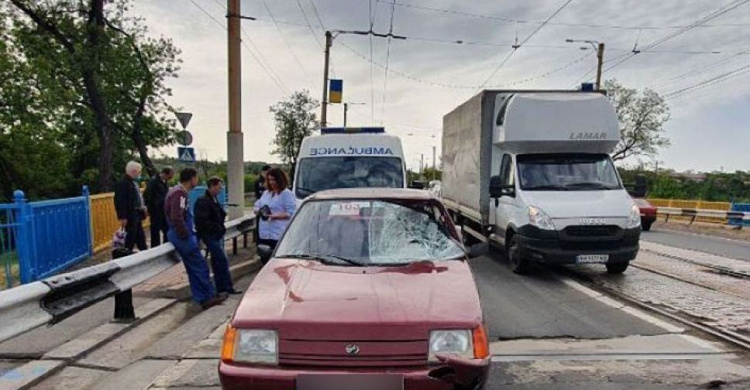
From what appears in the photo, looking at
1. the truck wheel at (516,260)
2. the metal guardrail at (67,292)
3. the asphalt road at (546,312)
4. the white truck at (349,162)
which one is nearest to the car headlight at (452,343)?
the asphalt road at (546,312)

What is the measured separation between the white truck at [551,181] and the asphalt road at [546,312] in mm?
575

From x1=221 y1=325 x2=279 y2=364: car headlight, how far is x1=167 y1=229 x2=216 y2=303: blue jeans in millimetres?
3582

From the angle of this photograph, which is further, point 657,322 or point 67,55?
point 67,55

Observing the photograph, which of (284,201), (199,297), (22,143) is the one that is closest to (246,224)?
(284,201)

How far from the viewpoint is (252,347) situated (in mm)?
3074

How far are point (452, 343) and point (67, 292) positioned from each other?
323cm

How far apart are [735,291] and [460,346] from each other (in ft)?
22.2

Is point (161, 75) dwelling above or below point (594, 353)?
above

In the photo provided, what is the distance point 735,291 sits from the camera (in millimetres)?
7805

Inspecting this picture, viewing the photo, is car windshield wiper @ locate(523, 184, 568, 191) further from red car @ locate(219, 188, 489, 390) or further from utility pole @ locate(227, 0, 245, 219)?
utility pole @ locate(227, 0, 245, 219)

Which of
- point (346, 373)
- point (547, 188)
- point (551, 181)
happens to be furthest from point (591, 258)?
point (346, 373)

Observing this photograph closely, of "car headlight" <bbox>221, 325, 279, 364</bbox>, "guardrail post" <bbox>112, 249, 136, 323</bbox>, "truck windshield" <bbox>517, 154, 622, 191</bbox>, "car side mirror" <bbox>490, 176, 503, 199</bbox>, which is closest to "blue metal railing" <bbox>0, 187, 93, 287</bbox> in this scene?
"guardrail post" <bbox>112, 249, 136, 323</bbox>

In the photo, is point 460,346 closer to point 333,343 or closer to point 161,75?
point 333,343

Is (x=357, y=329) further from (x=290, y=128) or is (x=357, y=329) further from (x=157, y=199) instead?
(x=290, y=128)
